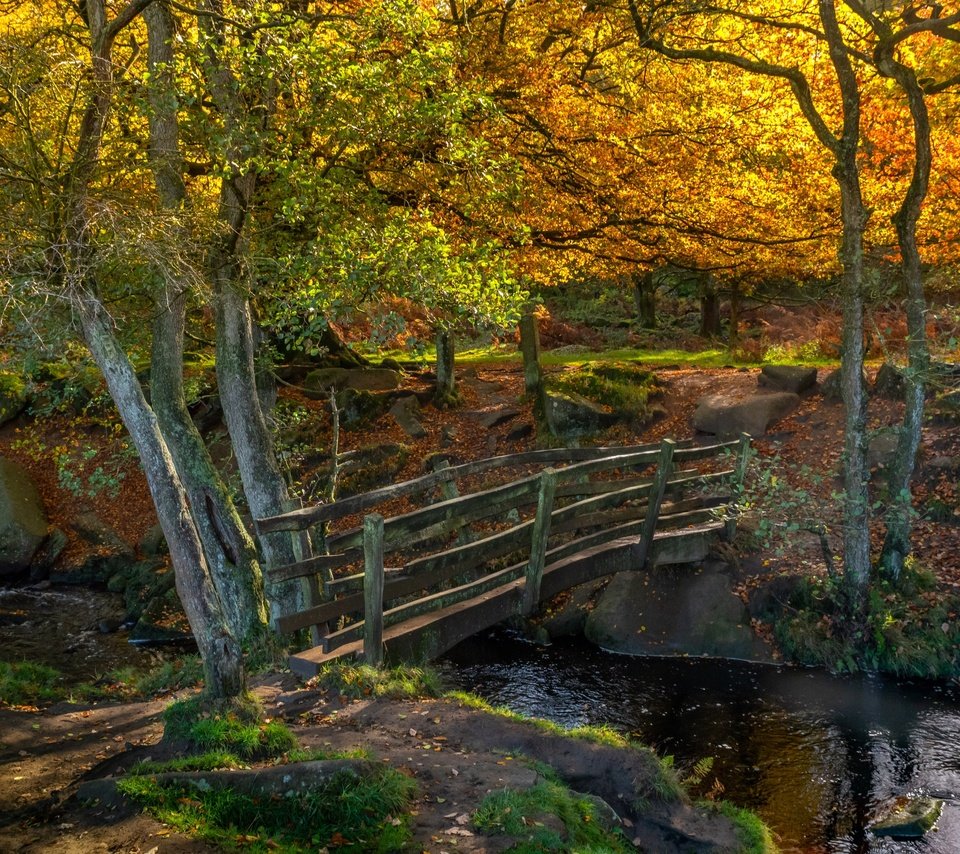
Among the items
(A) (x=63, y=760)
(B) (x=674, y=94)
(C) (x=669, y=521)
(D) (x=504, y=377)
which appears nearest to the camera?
(A) (x=63, y=760)

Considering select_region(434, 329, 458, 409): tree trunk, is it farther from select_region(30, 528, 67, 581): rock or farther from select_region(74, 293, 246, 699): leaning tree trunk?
select_region(74, 293, 246, 699): leaning tree trunk

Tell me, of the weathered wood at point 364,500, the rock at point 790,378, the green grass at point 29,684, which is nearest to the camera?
the weathered wood at point 364,500

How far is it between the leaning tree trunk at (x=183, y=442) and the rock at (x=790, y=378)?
12427 mm

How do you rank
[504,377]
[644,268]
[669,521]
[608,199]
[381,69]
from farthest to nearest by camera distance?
[504,377] < [644,268] < [608,199] < [669,521] < [381,69]

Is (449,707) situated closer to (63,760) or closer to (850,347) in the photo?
(63,760)

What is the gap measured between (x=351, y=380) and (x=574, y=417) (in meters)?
6.45

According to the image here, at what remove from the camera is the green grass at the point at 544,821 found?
6008 millimetres

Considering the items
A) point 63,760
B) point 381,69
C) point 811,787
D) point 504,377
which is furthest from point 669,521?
point 504,377

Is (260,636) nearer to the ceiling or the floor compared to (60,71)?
nearer to the floor

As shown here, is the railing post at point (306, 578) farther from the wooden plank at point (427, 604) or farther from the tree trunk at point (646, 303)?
the tree trunk at point (646, 303)

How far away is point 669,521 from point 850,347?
11.6 ft

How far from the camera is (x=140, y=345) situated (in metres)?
13.3

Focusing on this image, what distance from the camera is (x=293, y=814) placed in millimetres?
5910

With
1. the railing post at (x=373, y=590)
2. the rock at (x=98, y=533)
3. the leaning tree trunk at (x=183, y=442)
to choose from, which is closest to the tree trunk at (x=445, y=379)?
the rock at (x=98, y=533)
